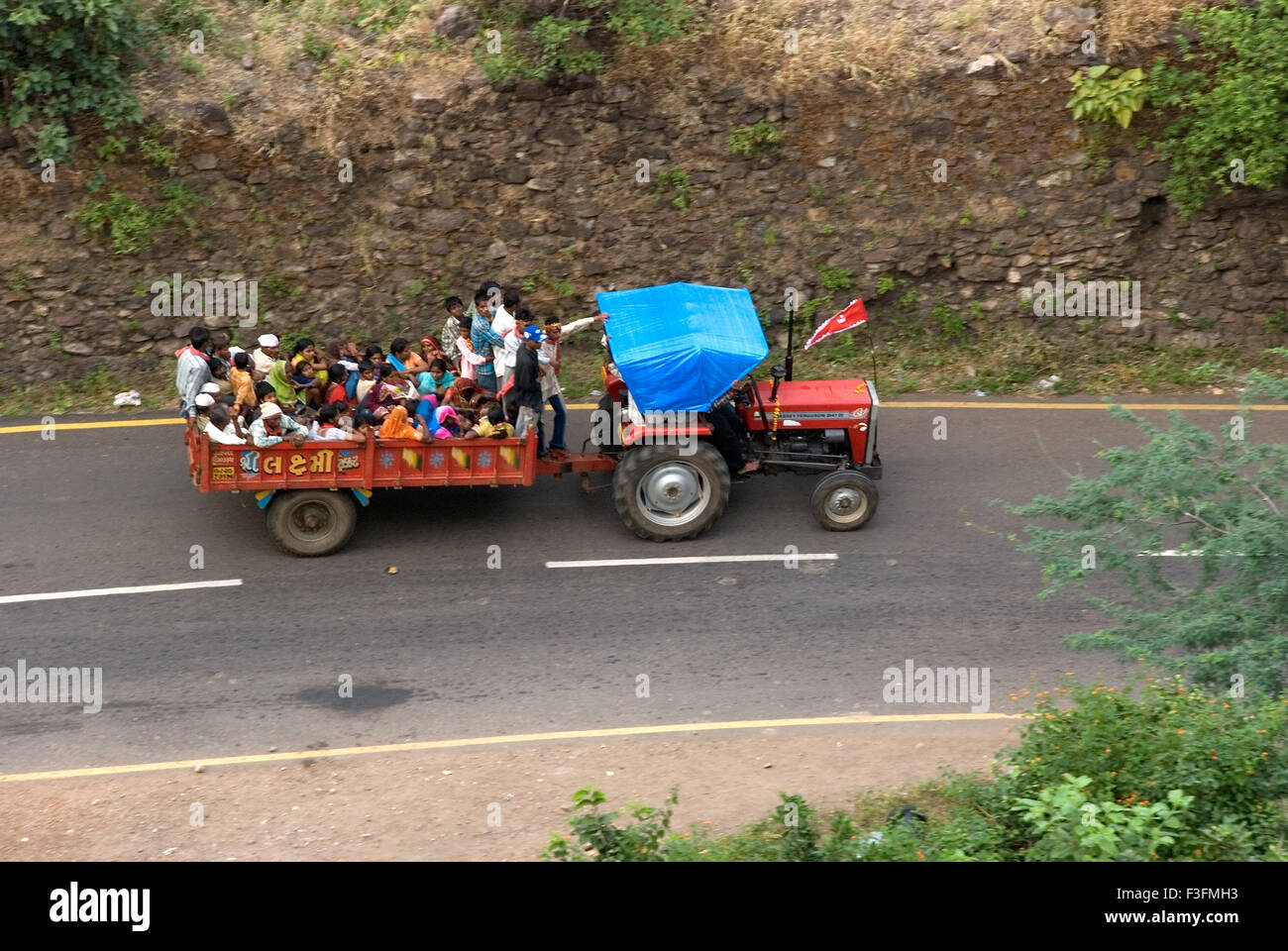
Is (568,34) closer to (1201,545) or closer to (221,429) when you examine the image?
(221,429)

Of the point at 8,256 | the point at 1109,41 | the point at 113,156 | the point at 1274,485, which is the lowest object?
the point at 1274,485

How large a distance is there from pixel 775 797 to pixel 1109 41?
39.1ft

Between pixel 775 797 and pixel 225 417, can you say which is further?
pixel 225 417

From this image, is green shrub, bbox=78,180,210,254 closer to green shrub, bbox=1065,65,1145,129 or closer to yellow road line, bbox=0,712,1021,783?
yellow road line, bbox=0,712,1021,783

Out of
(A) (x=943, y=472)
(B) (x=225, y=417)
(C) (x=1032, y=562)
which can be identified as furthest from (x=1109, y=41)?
(B) (x=225, y=417)

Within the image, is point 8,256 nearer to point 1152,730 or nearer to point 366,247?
point 366,247

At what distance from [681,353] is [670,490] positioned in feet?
4.47

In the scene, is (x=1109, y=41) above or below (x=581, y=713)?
above

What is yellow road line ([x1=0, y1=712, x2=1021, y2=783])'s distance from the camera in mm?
9742

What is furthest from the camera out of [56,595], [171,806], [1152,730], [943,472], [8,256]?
[8,256]

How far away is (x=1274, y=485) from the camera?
30.7ft

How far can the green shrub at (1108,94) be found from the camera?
55.6ft

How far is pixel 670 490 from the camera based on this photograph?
42.1 ft

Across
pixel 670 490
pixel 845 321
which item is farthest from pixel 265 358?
pixel 845 321
